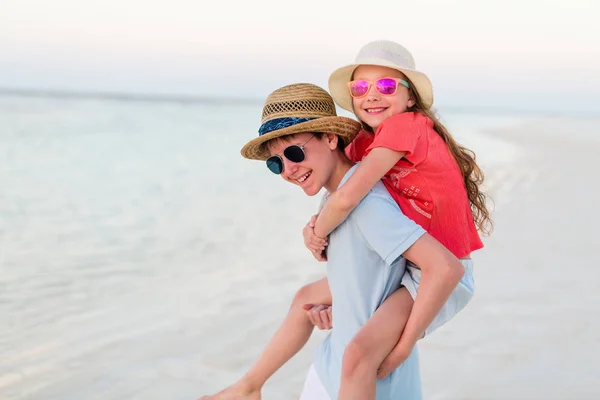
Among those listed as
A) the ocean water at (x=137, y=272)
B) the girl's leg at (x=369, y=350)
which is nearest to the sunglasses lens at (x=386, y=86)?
the girl's leg at (x=369, y=350)

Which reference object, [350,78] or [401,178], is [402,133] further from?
[350,78]

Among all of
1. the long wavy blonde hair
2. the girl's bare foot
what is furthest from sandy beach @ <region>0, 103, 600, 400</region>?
the long wavy blonde hair

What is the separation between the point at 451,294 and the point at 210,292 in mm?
4251

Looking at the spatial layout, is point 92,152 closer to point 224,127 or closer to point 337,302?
point 224,127

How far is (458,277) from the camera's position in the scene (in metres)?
2.45

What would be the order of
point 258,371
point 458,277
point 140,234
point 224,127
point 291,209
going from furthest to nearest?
A: point 224,127 → point 291,209 → point 140,234 → point 258,371 → point 458,277

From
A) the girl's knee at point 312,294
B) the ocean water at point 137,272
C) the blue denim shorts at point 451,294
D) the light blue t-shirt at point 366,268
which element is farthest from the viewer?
the ocean water at point 137,272

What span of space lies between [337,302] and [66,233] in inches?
261

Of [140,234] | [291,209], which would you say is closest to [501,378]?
[140,234]

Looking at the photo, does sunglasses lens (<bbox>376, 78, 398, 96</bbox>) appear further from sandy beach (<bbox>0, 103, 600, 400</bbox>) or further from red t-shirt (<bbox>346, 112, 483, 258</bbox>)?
sandy beach (<bbox>0, 103, 600, 400</bbox>)

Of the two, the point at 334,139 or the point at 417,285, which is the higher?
the point at 334,139

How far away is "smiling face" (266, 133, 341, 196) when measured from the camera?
2717 mm

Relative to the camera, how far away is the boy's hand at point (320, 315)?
2924 millimetres

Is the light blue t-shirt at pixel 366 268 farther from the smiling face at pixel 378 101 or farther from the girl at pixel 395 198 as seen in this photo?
the smiling face at pixel 378 101
